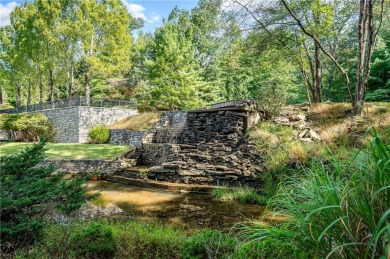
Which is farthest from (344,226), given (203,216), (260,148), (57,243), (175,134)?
(175,134)

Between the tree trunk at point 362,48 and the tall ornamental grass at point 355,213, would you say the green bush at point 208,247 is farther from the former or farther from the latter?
the tree trunk at point 362,48

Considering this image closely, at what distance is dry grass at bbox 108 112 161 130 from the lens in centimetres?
1551

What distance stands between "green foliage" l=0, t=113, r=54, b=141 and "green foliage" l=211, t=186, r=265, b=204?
14664 millimetres

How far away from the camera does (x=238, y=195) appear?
6.75m

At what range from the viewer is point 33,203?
303 centimetres

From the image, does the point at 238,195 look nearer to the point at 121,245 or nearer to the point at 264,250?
the point at 121,245

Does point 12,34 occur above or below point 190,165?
above

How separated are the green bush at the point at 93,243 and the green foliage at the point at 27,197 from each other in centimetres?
41

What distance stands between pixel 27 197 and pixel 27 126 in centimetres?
1737

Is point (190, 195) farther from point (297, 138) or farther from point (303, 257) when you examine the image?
point (303, 257)

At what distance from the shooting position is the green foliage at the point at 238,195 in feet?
21.2

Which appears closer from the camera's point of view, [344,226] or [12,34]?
[344,226]

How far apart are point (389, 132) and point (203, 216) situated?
4279 mm

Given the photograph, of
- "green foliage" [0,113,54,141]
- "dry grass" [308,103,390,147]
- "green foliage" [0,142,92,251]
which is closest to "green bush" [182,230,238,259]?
"green foliage" [0,142,92,251]
